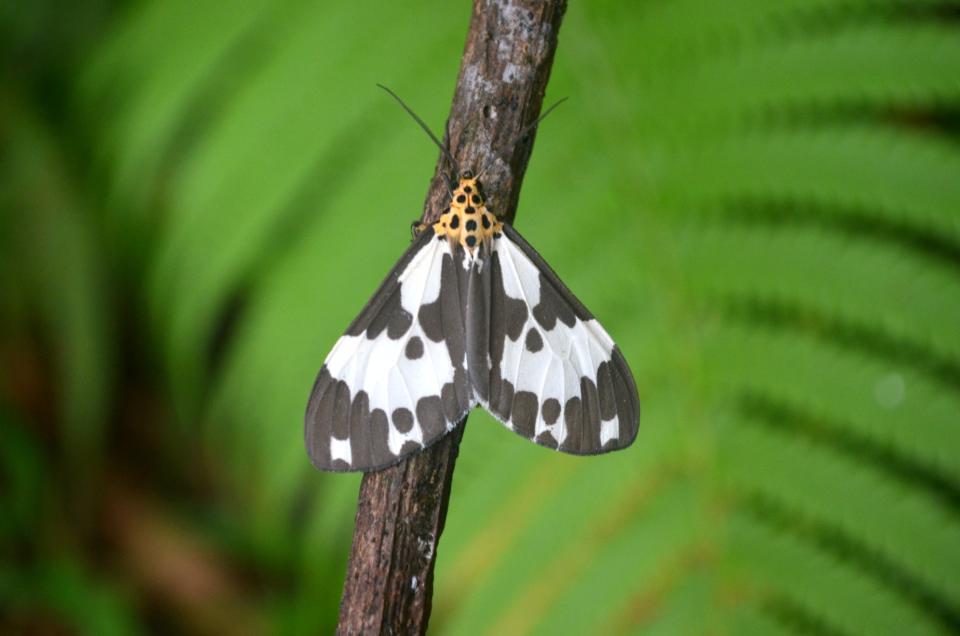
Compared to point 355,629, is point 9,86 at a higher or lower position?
higher

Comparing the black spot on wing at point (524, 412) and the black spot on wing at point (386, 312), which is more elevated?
the black spot on wing at point (386, 312)

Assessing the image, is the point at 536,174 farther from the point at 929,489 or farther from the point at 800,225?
the point at 929,489

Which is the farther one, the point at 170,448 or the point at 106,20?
the point at 170,448

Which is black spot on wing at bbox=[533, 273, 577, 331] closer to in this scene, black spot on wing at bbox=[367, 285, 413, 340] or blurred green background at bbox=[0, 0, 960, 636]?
black spot on wing at bbox=[367, 285, 413, 340]

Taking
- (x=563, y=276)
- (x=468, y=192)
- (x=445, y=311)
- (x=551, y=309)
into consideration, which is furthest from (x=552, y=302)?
(x=563, y=276)

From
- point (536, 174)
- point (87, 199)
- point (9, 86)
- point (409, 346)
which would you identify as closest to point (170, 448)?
point (87, 199)

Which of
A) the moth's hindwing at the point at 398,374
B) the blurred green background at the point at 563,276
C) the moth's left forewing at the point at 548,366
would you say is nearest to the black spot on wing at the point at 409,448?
the moth's hindwing at the point at 398,374

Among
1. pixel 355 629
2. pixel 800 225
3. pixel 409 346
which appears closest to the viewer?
pixel 355 629

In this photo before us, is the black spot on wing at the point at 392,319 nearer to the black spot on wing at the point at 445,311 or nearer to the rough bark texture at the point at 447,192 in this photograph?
the black spot on wing at the point at 445,311
